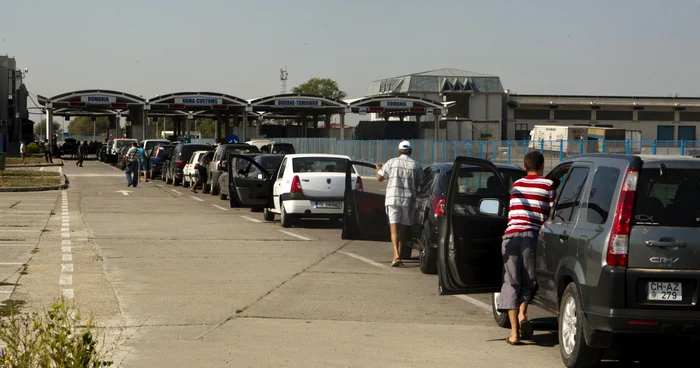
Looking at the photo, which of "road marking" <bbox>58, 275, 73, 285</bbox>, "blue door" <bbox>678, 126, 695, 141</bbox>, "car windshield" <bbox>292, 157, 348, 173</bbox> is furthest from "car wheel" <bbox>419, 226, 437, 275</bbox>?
"blue door" <bbox>678, 126, 695, 141</bbox>

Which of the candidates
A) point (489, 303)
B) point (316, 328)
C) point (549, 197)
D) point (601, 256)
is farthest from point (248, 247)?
point (601, 256)

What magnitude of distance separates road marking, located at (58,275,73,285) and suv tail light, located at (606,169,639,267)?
727cm

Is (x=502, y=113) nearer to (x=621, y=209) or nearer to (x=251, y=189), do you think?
(x=251, y=189)

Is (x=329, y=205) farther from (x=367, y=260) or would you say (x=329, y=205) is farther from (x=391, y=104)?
(x=391, y=104)

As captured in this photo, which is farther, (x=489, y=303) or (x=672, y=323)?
(x=489, y=303)

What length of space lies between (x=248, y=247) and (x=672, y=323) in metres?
10.8

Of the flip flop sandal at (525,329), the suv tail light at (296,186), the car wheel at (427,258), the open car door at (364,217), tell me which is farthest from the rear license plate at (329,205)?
the flip flop sandal at (525,329)

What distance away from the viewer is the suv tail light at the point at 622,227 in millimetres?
7312

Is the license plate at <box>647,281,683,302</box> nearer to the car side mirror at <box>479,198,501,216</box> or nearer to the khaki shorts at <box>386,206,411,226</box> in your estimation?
the car side mirror at <box>479,198,501,216</box>

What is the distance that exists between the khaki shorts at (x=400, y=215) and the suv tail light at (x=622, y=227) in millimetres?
7292

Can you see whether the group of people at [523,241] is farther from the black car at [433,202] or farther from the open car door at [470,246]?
the black car at [433,202]

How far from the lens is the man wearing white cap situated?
14.5 meters

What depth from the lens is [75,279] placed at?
12.8 m

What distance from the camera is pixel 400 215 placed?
1456 centimetres
